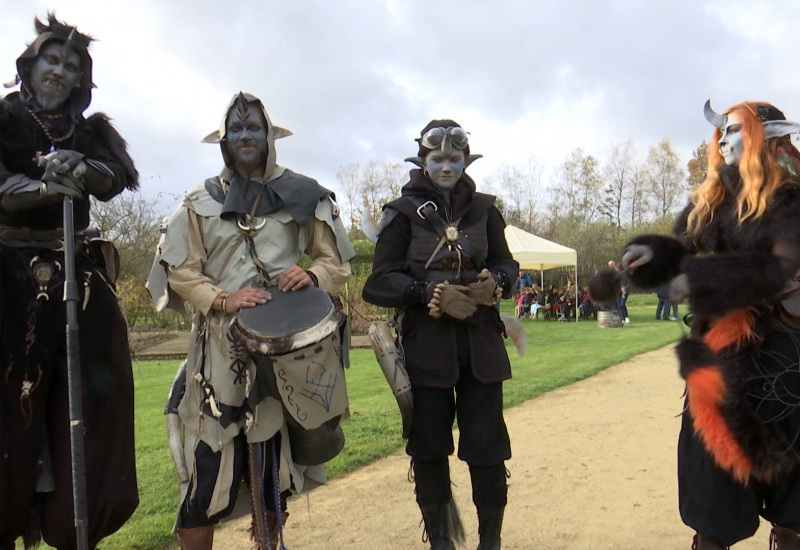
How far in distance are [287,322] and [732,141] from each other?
1.85 m

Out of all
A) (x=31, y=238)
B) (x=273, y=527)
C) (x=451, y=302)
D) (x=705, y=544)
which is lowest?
(x=273, y=527)

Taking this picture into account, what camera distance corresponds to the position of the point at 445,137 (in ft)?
11.4

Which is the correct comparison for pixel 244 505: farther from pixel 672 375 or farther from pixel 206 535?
pixel 672 375

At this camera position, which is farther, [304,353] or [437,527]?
[437,527]

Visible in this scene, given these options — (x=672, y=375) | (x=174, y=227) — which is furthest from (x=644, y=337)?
(x=174, y=227)

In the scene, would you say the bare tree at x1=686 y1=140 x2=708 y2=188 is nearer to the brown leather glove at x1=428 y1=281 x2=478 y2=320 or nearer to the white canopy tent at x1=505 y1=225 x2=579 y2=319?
the white canopy tent at x1=505 y1=225 x2=579 y2=319

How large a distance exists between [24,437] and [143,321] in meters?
14.1

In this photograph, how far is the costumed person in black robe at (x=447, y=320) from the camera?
3.31 m

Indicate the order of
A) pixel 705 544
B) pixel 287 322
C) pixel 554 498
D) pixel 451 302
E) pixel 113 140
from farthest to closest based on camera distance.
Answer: pixel 554 498 → pixel 451 302 → pixel 113 140 → pixel 287 322 → pixel 705 544

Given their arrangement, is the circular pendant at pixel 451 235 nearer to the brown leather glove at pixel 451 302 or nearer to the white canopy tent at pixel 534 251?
the brown leather glove at pixel 451 302

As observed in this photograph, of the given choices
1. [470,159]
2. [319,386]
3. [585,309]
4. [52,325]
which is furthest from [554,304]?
[52,325]

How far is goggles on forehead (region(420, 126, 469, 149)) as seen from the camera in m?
3.47

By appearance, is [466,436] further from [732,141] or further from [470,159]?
[732,141]

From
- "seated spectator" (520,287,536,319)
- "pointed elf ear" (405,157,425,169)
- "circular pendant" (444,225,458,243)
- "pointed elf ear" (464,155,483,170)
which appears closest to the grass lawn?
"circular pendant" (444,225,458,243)
